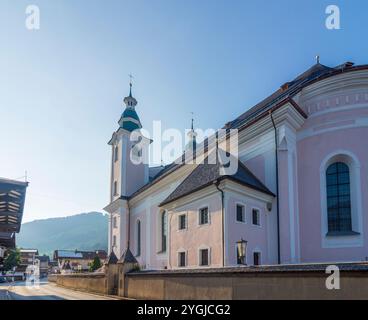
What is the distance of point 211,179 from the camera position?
66.0 feet

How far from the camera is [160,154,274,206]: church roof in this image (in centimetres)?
1958

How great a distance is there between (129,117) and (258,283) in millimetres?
32017

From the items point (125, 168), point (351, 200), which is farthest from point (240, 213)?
point (125, 168)

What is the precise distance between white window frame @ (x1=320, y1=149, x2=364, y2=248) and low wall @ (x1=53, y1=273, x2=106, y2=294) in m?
13.9

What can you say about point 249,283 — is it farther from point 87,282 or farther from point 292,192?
point 87,282

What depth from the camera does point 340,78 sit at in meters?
19.7

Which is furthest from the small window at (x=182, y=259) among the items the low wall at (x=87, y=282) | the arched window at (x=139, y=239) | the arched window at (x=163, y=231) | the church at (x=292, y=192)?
the arched window at (x=139, y=239)

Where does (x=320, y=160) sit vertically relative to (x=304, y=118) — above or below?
below

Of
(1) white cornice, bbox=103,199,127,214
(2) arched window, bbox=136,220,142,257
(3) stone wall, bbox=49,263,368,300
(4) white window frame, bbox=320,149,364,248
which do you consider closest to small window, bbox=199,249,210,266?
(3) stone wall, bbox=49,263,368,300

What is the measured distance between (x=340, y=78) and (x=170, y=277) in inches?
519

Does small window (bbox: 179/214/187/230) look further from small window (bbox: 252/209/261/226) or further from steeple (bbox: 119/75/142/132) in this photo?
steeple (bbox: 119/75/142/132)
